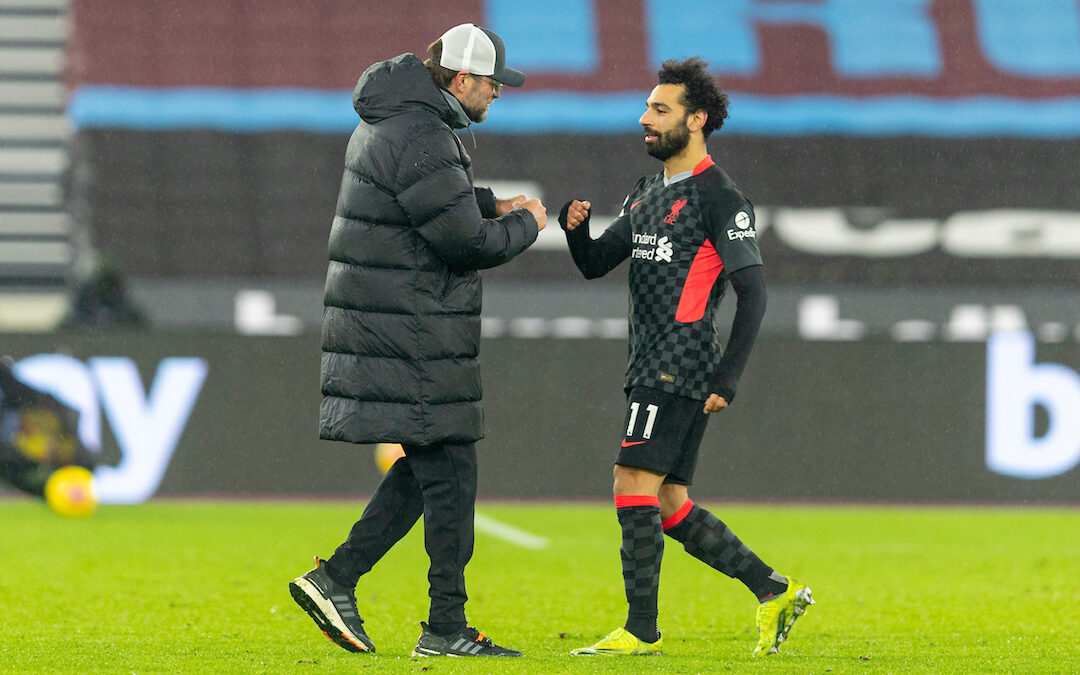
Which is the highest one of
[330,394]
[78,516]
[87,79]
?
[87,79]

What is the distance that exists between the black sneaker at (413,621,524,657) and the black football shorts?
28.5 inches

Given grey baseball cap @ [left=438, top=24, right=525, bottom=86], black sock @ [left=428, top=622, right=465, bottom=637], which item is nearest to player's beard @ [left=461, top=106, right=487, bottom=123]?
grey baseball cap @ [left=438, top=24, right=525, bottom=86]

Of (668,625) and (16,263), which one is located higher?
(16,263)

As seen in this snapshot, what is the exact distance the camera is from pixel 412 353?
Answer: 15.9 feet

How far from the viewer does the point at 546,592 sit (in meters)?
7.27

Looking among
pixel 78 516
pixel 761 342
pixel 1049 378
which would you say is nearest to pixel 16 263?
pixel 78 516

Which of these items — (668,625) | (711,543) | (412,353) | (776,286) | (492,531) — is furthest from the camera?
(776,286)

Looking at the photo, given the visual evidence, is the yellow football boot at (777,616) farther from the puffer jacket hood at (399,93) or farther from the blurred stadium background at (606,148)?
the blurred stadium background at (606,148)

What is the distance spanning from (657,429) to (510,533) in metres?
4.89

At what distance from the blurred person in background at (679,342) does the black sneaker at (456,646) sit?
33cm

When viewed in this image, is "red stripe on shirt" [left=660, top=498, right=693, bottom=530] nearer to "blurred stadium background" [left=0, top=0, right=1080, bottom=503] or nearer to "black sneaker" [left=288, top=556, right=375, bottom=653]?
"black sneaker" [left=288, top=556, right=375, bottom=653]

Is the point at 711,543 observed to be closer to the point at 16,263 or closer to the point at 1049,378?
the point at 1049,378

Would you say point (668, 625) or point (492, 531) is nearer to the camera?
point (668, 625)

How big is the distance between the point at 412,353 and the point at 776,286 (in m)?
10.8
